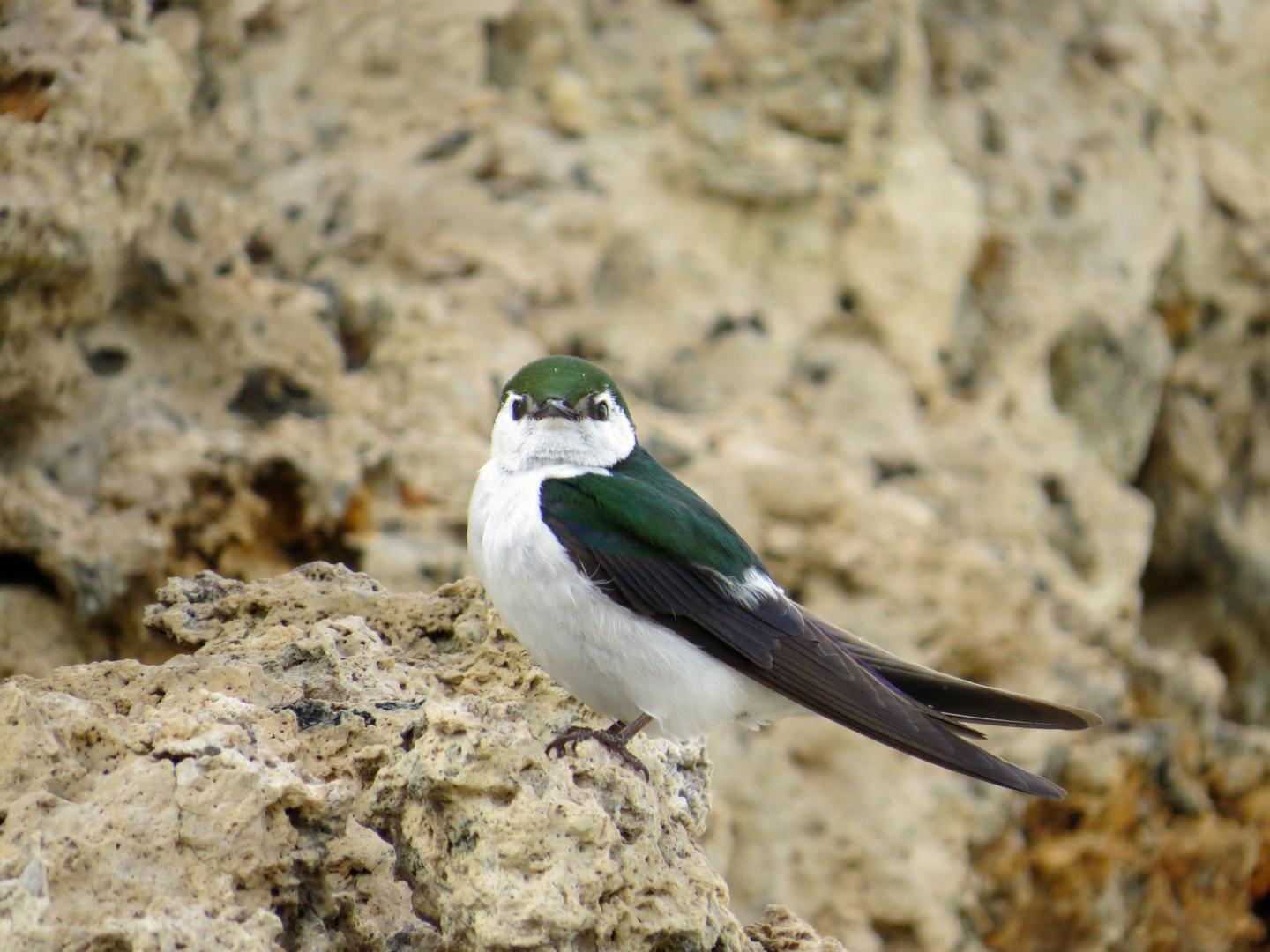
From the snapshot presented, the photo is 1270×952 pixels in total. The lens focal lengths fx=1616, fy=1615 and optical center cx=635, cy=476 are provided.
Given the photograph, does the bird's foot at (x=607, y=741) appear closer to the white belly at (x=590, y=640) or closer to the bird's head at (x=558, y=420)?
the white belly at (x=590, y=640)

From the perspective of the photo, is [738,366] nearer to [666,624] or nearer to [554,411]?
[554,411]

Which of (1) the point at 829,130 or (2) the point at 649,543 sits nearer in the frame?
(2) the point at 649,543

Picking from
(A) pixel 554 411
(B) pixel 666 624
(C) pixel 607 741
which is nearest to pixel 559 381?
(A) pixel 554 411

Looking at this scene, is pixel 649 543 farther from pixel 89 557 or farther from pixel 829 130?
pixel 829 130

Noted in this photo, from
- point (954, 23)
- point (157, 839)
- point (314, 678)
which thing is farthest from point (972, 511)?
point (157, 839)

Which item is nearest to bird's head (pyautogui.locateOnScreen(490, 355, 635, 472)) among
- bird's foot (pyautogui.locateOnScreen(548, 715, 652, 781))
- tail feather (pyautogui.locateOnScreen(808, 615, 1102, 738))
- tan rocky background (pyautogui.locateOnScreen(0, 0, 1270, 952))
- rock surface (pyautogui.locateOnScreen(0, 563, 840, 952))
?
tan rocky background (pyautogui.locateOnScreen(0, 0, 1270, 952))

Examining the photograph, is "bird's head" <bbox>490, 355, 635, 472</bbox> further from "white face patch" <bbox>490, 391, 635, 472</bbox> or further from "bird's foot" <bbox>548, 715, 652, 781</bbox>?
"bird's foot" <bbox>548, 715, 652, 781</bbox>
